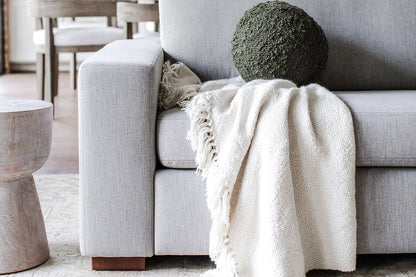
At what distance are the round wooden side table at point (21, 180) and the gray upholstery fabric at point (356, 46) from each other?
2.26 feet

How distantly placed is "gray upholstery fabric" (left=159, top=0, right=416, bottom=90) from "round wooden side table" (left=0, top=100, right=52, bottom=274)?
69 cm

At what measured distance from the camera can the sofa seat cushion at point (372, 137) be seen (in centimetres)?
154

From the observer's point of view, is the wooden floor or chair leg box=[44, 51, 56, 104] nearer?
the wooden floor

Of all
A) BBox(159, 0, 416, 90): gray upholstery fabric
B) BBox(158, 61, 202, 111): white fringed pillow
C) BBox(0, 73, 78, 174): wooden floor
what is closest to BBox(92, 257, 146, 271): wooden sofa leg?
BBox(158, 61, 202, 111): white fringed pillow

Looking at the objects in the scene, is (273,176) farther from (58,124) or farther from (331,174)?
(58,124)

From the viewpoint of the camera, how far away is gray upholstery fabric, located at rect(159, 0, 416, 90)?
212cm

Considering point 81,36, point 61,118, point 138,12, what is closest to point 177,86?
point 138,12

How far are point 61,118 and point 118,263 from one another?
7.82ft

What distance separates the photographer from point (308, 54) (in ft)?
6.09

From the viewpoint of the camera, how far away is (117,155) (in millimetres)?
1549

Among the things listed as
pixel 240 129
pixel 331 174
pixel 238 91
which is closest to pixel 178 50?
pixel 238 91

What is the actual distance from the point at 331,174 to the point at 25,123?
791mm

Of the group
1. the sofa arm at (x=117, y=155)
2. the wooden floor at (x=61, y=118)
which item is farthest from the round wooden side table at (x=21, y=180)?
the wooden floor at (x=61, y=118)

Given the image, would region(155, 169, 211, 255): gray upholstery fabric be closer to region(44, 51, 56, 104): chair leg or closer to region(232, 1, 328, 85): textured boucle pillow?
region(232, 1, 328, 85): textured boucle pillow
